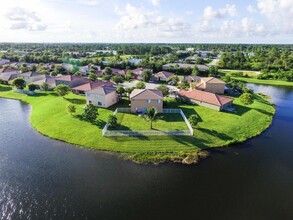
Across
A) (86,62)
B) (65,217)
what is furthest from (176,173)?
(86,62)

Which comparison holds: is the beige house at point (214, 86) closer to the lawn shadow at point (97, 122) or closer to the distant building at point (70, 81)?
the lawn shadow at point (97, 122)

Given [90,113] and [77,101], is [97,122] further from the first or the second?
[77,101]

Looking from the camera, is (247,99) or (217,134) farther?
(247,99)

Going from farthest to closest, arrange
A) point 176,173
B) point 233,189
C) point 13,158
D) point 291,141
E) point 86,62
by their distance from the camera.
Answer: point 86,62 → point 291,141 → point 13,158 → point 176,173 → point 233,189

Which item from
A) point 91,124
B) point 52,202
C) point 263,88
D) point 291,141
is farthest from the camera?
point 263,88

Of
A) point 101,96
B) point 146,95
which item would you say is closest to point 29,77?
point 101,96

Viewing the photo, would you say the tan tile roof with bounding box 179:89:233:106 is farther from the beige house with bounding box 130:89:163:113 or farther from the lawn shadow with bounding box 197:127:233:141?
the lawn shadow with bounding box 197:127:233:141

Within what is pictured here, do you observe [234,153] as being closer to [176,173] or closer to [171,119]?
[176,173]

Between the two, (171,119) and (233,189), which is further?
(171,119)
